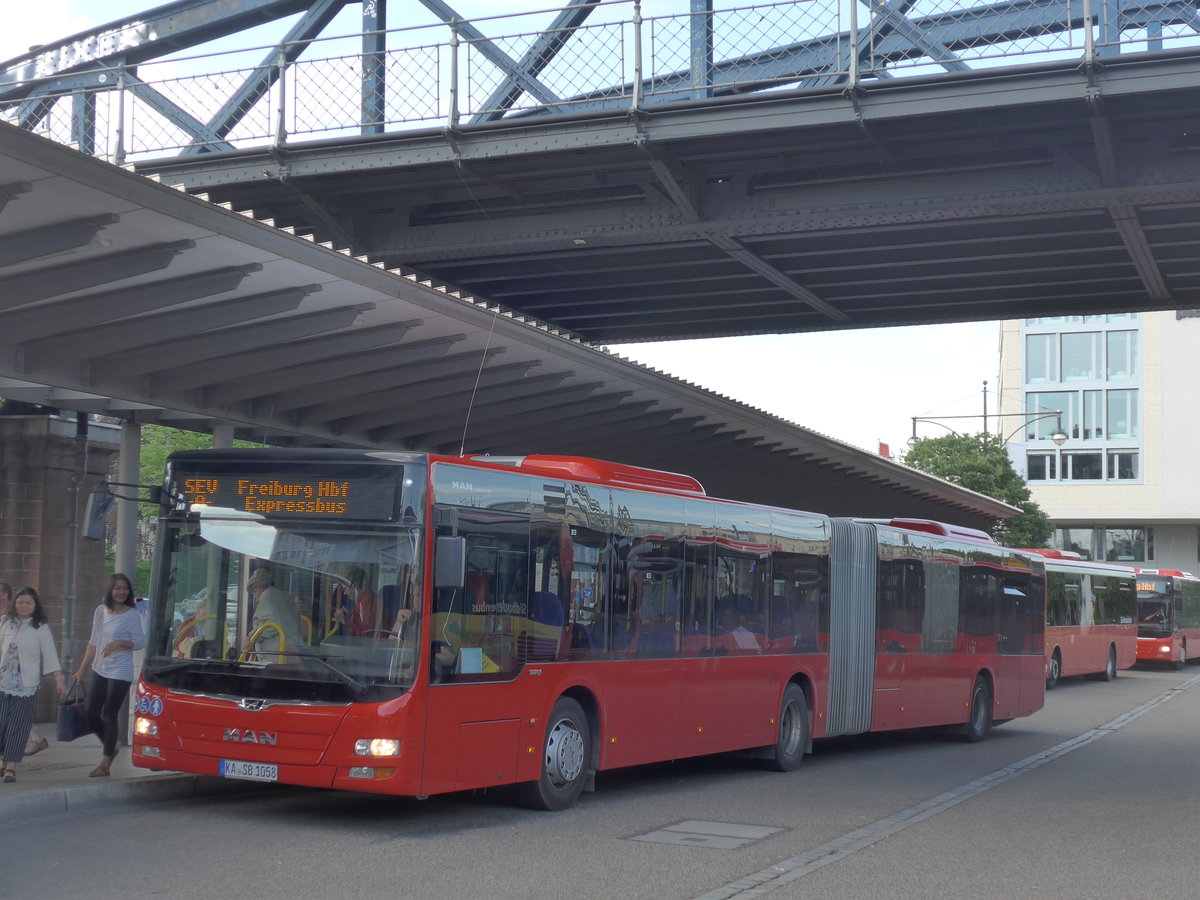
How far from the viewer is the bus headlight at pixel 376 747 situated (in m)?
9.37

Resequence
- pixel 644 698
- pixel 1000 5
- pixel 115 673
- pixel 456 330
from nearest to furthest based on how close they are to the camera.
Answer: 1. pixel 115 673
2. pixel 644 698
3. pixel 456 330
4. pixel 1000 5

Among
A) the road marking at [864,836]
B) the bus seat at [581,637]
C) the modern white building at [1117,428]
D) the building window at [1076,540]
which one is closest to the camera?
the road marking at [864,836]

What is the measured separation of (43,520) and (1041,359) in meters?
76.9

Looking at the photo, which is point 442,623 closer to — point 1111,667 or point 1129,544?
point 1111,667

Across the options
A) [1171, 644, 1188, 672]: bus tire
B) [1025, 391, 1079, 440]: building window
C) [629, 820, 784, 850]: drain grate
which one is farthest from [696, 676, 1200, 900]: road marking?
[1025, 391, 1079, 440]: building window

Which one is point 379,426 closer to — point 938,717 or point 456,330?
point 456,330

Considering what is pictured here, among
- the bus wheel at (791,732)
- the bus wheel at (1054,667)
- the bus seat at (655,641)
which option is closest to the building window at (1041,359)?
the bus wheel at (1054,667)

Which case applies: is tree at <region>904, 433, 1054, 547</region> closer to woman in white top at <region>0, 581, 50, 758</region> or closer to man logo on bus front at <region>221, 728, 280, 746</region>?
woman in white top at <region>0, 581, 50, 758</region>

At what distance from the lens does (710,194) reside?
19.4 m

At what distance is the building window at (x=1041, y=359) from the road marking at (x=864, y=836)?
69212 mm

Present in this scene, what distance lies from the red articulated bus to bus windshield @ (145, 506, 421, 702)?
0.01 metres

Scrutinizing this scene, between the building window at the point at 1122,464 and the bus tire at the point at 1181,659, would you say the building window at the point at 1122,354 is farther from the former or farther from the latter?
the bus tire at the point at 1181,659

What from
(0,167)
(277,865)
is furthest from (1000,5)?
(277,865)

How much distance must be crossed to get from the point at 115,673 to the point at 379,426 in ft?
26.0
